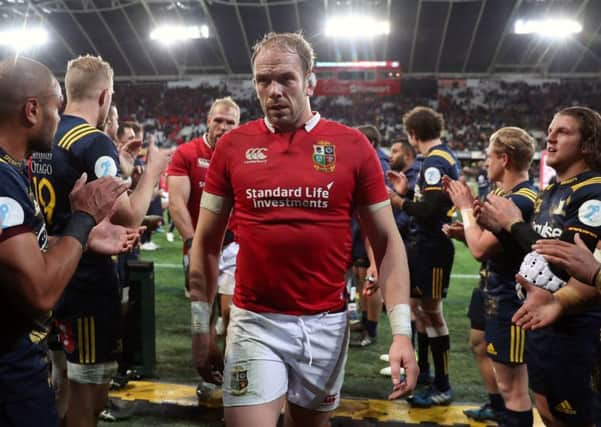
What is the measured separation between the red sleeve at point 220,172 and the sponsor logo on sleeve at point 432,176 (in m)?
2.61

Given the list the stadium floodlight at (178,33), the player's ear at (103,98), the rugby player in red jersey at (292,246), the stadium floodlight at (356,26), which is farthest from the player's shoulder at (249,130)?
the stadium floodlight at (178,33)

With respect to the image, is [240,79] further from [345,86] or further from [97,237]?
[97,237]

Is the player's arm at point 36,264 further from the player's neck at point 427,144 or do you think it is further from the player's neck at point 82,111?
the player's neck at point 427,144

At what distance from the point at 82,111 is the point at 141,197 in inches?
23.5

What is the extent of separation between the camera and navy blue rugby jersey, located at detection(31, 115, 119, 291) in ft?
9.84

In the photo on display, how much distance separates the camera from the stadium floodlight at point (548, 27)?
94.5ft

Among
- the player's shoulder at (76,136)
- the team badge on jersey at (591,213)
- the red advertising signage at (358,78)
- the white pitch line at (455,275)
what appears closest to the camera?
the team badge on jersey at (591,213)

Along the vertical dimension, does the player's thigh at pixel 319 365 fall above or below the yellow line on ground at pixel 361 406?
above

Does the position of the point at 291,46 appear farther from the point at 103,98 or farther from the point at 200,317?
the point at 103,98

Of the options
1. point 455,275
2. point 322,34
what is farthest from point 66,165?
point 322,34

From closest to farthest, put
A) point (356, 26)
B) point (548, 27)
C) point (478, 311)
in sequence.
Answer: point (478, 311) → point (548, 27) → point (356, 26)

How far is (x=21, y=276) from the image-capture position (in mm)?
1812

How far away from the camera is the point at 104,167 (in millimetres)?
2986

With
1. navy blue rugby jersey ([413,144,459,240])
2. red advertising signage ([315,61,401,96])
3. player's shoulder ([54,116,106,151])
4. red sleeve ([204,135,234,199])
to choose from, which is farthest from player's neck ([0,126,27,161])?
red advertising signage ([315,61,401,96])
